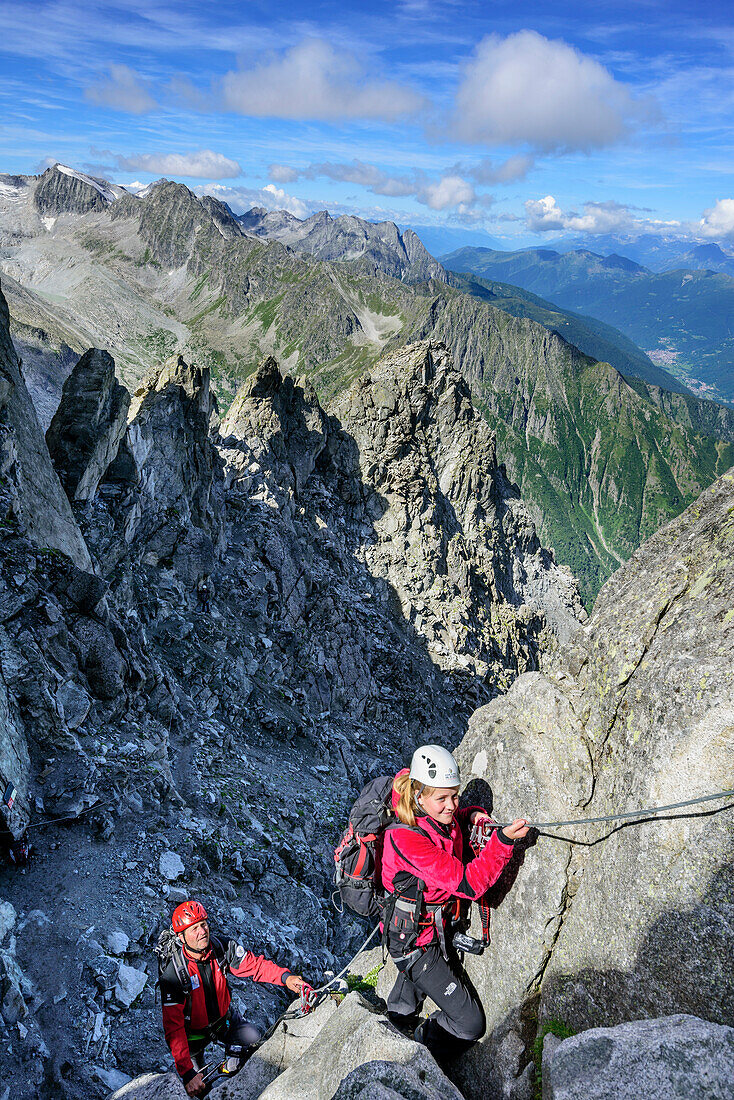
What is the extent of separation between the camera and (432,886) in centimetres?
692

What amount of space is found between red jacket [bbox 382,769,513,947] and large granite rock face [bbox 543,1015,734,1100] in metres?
1.73

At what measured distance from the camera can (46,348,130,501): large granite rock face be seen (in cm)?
2356

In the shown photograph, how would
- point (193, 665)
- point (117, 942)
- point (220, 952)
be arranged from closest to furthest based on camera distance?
point (220, 952) < point (117, 942) < point (193, 665)

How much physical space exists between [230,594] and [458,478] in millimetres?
40316

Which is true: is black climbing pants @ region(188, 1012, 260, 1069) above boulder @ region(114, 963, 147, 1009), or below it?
above

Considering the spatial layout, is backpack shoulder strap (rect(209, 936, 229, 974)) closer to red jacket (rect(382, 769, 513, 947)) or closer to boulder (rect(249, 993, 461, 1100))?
boulder (rect(249, 993, 461, 1100))

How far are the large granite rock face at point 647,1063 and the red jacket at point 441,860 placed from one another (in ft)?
5.69

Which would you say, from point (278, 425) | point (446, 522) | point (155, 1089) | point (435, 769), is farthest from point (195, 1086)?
point (446, 522)

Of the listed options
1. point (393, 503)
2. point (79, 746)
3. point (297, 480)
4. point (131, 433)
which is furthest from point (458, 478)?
point (79, 746)

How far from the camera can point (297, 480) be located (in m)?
51.2

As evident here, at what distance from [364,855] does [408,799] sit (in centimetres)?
113

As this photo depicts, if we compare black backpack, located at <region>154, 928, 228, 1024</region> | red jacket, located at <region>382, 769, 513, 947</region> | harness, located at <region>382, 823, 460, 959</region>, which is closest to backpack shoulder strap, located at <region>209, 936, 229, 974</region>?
black backpack, located at <region>154, 928, 228, 1024</region>

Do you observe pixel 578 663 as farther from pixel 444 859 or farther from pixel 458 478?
pixel 458 478

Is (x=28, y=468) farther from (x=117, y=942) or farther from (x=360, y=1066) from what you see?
(x=360, y=1066)
